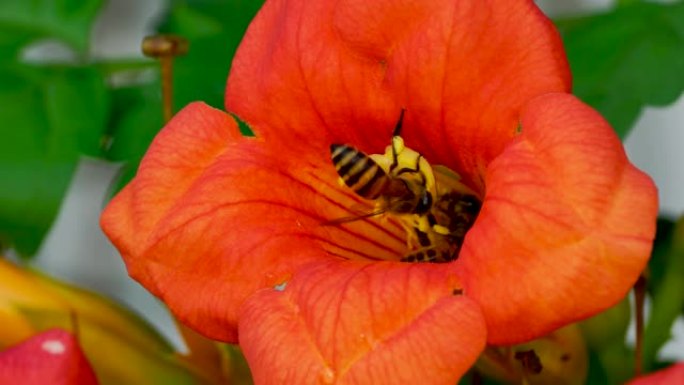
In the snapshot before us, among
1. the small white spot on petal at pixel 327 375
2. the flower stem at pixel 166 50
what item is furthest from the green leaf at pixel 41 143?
the small white spot on petal at pixel 327 375

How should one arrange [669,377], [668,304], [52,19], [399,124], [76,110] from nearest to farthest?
[669,377] < [399,124] < [668,304] < [76,110] < [52,19]

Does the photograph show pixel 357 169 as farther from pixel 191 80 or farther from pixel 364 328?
pixel 191 80

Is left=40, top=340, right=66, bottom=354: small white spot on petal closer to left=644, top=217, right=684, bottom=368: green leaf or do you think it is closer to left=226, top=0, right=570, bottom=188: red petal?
left=226, top=0, right=570, bottom=188: red petal

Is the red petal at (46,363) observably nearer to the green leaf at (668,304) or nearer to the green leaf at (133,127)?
the green leaf at (133,127)

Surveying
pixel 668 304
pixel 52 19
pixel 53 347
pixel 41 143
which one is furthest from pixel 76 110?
pixel 668 304

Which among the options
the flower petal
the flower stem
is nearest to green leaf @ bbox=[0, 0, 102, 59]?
the flower stem

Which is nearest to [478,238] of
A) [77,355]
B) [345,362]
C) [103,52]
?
[345,362]
